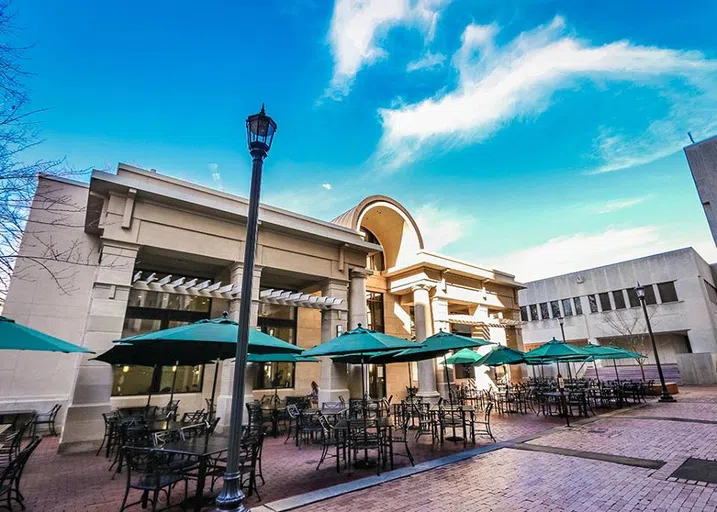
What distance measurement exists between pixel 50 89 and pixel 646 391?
26.7 meters

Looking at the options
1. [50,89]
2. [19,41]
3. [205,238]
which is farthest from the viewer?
[205,238]

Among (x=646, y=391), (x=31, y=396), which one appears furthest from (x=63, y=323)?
(x=646, y=391)

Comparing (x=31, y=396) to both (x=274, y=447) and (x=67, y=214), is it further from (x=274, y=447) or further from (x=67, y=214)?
Result: (x=274, y=447)

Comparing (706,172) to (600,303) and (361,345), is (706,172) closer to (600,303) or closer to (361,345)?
(361,345)

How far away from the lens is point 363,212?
57.9 feet

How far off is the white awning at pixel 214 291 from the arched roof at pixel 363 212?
4592mm

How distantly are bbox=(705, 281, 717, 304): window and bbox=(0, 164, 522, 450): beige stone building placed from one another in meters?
32.7

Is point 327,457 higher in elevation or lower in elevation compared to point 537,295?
lower

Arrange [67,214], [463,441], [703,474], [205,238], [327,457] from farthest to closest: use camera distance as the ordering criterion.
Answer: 1. [67,214]
2. [205,238]
3. [463,441]
4. [327,457]
5. [703,474]

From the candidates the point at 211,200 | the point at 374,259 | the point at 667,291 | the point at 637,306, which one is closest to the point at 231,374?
the point at 211,200

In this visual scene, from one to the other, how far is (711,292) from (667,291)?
617 cm

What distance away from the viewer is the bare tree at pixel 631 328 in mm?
33094

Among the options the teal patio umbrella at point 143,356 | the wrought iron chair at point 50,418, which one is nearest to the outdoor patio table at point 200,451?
the teal patio umbrella at point 143,356

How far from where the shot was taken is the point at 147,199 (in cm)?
1062
